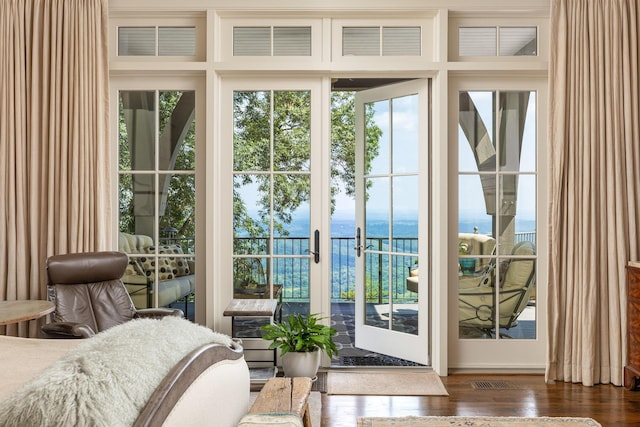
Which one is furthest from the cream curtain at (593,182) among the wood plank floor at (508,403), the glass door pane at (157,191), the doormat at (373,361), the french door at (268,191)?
the glass door pane at (157,191)

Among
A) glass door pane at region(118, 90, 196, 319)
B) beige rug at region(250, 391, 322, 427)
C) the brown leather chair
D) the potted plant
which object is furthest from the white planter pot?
glass door pane at region(118, 90, 196, 319)

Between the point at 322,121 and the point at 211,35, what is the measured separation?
1.03 meters

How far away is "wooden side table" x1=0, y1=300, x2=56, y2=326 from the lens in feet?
8.86

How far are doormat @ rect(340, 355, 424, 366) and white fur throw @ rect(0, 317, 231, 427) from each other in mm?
3337

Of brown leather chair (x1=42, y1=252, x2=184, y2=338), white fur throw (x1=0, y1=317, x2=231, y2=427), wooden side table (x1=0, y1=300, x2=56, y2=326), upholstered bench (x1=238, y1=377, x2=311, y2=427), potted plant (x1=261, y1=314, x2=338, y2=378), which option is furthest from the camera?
potted plant (x1=261, y1=314, x2=338, y2=378)

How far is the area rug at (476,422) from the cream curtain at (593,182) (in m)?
0.79

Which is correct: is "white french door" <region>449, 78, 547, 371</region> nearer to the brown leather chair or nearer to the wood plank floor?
the wood plank floor

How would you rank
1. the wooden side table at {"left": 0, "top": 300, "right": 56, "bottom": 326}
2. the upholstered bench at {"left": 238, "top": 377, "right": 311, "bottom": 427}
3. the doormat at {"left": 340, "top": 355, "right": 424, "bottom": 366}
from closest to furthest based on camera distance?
the upholstered bench at {"left": 238, "top": 377, "right": 311, "bottom": 427} < the wooden side table at {"left": 0, "top": 300, "right": 56, "bottom": 326} < the doormat at {"left": 340, "top": 355, "right": 424, "bottom": 366}

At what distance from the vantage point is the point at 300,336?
3557 mm

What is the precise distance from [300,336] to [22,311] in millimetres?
1711

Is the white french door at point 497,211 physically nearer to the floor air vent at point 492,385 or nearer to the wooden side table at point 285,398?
the floor air vent at point 492,385

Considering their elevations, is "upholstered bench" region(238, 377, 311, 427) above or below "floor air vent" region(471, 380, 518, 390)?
above

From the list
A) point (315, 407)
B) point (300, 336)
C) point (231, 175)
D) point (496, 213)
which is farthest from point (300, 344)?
point (496, 213)

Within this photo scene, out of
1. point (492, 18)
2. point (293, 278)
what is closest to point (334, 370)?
point (293, 278)
